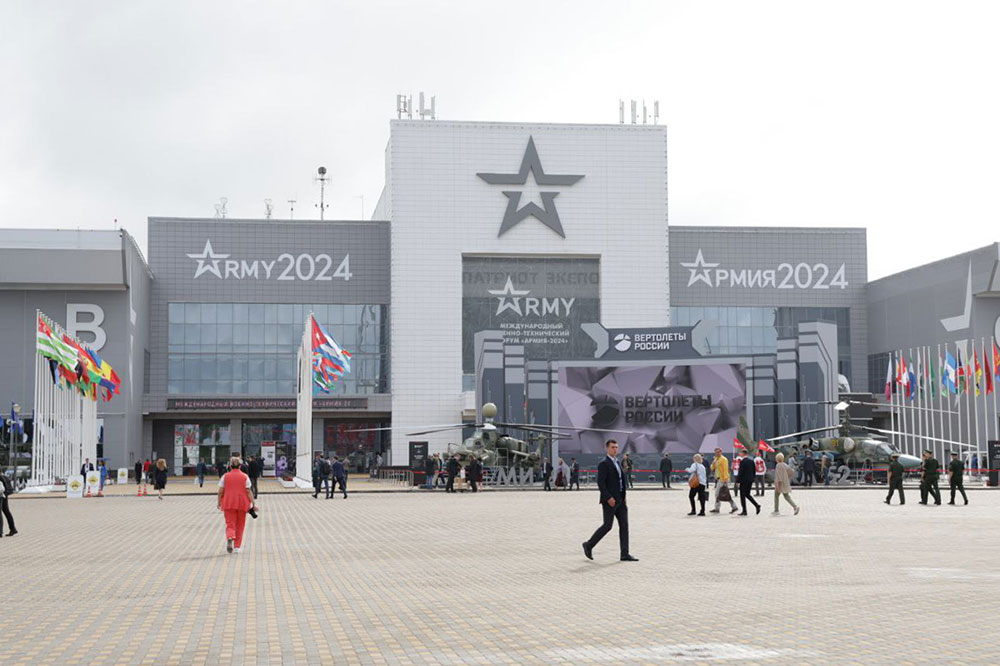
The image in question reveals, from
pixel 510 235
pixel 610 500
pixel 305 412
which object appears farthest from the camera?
pixel 510 235

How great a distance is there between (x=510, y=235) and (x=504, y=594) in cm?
6227

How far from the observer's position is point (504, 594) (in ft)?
40.8

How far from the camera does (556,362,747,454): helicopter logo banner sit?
55.4 meters

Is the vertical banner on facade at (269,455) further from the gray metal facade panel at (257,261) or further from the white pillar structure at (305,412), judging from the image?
the white pillar structure at (305,412)

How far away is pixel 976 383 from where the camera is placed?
57688 mm

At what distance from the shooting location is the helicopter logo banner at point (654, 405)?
5538 cm

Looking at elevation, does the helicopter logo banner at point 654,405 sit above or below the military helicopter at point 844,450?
above

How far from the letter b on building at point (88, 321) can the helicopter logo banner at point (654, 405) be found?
25.7 m

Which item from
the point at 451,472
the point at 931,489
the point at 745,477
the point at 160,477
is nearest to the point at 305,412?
the point at 451,472

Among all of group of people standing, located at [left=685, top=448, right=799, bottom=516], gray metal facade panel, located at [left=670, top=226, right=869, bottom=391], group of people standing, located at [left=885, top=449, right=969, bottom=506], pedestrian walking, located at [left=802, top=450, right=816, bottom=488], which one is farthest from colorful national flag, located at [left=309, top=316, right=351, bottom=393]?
gray metal facade panel, located at [left=670, top=226, right=869, bottom=391]

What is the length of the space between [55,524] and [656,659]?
20.2 metres

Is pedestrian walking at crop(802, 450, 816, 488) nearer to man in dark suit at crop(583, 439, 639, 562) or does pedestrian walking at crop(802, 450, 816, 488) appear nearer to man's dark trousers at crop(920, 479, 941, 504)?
man's dark trousers at crop(920, 479, 941, 504)

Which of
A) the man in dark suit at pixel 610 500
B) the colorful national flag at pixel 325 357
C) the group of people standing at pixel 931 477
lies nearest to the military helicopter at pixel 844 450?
the group of people standing at pixel 931 477

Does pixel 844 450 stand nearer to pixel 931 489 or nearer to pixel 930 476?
pixel 931 489
